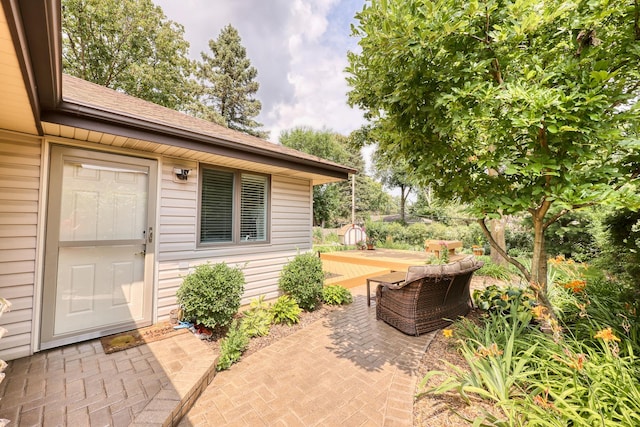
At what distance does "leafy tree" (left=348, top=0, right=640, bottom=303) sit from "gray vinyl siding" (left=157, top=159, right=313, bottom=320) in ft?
10.6

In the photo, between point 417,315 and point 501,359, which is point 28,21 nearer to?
point 501,359

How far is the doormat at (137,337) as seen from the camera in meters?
3.15

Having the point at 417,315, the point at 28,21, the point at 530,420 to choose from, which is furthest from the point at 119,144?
the point at 530,420

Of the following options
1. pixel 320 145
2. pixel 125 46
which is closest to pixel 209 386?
pixel 125 46

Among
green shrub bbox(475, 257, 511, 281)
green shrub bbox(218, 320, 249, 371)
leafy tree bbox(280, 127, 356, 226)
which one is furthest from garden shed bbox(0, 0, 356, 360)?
leafy tree bbox(280, 127, 356, 226)

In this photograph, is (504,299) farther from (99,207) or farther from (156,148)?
(99,207)

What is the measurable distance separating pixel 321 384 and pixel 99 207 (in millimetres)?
3644

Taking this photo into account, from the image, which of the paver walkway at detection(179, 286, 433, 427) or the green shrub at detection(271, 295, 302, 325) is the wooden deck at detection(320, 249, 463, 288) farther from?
the paver walkway at detection(179, 286, 433, 427)

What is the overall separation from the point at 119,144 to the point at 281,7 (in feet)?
32.0

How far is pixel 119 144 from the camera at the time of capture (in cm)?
351

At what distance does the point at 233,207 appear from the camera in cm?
474

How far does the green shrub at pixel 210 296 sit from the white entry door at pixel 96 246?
0.68 m

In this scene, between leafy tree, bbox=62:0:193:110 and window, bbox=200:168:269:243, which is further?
leafy tree, bbox=62:0:193:110

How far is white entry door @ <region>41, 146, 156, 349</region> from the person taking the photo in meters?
3.17
